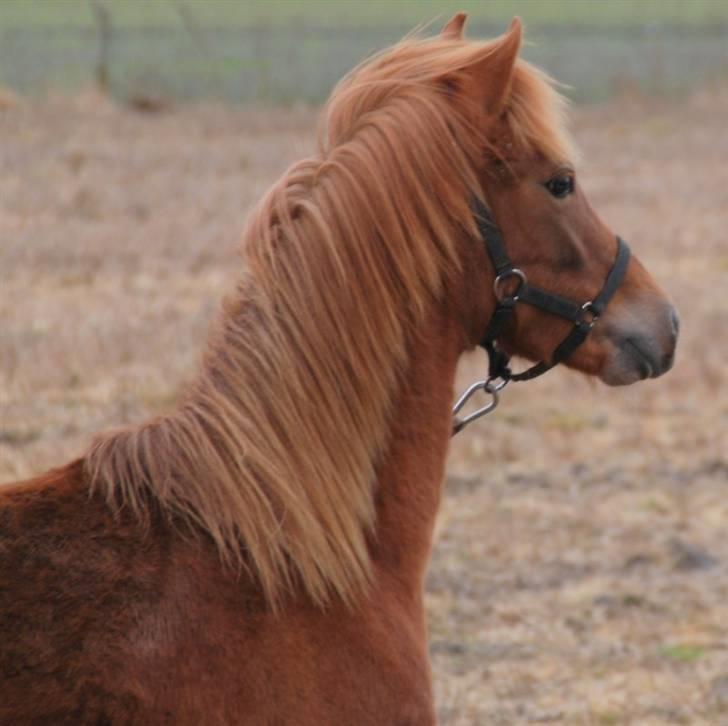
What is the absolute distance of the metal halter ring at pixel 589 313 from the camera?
349cm

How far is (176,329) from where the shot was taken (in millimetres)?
9359

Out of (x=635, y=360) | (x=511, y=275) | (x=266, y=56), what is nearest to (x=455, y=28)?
(x=511, y=275)

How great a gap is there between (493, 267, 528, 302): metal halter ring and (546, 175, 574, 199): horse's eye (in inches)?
8.5

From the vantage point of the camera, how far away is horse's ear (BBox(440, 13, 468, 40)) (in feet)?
11.9

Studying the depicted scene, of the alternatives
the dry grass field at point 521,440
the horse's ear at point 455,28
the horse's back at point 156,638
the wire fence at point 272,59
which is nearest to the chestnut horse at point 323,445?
the horse's back at point 156,638

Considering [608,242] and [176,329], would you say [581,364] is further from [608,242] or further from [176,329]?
[176,329]

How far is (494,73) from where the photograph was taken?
10.7 ft

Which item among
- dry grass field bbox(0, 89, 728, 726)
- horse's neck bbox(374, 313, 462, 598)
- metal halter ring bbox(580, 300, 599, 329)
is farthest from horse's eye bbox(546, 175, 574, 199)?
dry grass field bbox(0, 89, 728, 726)

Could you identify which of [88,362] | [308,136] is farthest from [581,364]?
[308,136]

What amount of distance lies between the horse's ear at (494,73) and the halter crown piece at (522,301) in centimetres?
24

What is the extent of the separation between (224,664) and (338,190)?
1.07m

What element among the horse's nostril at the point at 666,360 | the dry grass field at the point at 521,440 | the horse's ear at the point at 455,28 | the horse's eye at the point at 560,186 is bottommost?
the dry grass field at the point at 521,440

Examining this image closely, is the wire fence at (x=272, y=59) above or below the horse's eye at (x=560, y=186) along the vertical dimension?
below

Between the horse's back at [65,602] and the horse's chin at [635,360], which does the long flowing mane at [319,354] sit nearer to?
the horse's back at [65,602]
